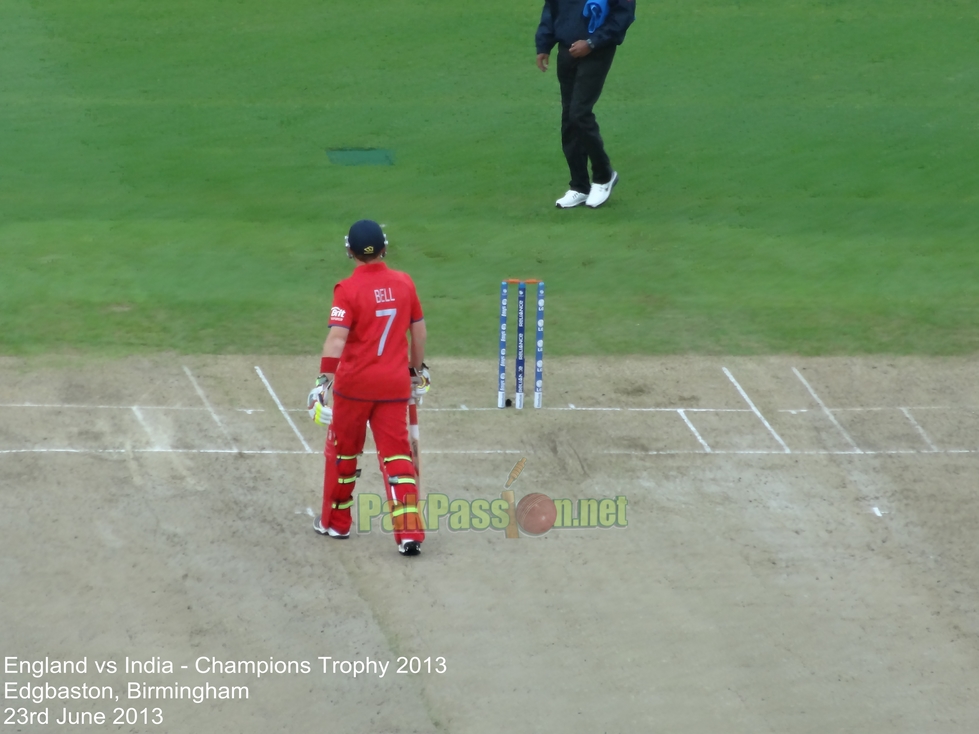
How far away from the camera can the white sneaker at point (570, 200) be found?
1420 centimetres

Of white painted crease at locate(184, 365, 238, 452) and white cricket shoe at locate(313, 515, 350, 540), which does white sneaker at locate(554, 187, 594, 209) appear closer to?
white painted crease at locate(184, 365, 238, 452)

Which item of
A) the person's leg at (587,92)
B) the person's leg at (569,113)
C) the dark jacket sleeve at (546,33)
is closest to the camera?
the person's leg at (587,92)

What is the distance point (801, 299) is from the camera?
481 inches

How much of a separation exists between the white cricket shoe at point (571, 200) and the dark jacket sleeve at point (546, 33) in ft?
5.21

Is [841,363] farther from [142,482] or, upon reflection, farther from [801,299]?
[142,482]

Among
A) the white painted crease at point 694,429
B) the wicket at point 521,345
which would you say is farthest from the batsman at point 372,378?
the white painted crease at point 694,429

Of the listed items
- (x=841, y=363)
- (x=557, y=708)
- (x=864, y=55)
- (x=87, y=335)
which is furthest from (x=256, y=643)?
(x=864, y=55)

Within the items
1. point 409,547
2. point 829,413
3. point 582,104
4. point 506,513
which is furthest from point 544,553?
point 582,104

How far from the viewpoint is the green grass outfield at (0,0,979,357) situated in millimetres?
11844

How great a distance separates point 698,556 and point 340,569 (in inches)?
88.7

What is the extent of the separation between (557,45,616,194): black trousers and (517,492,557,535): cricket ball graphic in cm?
606

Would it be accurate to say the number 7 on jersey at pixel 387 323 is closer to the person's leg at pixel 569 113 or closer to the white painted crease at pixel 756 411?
the white painted crease at pixel 756 411

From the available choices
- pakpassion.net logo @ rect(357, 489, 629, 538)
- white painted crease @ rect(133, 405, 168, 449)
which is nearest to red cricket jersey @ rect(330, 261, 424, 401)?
pakpassion.net logo @ rect(357, 489, 629, 538)

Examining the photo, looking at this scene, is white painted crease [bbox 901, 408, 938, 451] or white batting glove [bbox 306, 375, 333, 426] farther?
white painted crease [bbox 901, 408, 938, 451]
